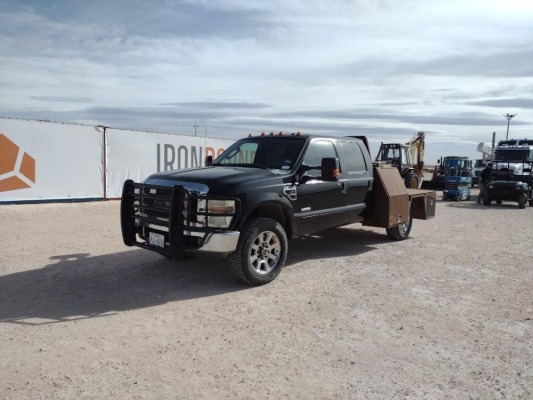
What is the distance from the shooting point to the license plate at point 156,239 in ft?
18.2

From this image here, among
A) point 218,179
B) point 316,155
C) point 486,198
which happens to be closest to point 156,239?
point 218,179

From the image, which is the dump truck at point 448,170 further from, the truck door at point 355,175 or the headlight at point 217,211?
the headlight at point 217,211

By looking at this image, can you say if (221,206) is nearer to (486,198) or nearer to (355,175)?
(355,175)

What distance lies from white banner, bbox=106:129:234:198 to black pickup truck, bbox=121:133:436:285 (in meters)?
9.03

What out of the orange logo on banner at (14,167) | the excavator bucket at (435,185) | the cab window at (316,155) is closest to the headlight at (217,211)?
the cab window at (316,155)

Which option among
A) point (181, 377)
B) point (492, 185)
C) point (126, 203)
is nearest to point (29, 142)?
point (126, 203)

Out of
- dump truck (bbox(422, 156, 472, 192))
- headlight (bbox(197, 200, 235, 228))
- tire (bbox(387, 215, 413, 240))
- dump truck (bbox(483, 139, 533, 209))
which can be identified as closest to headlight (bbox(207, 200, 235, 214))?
headlight (bbox(197, 200, 235, 228))

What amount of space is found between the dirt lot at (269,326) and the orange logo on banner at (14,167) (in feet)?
18.5

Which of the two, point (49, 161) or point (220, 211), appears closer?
point (220, 211)

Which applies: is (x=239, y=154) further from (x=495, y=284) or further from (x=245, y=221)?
(x=495, y=284)

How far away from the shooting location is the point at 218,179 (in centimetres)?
544

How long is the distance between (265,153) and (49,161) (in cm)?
945

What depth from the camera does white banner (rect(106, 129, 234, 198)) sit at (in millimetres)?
15164

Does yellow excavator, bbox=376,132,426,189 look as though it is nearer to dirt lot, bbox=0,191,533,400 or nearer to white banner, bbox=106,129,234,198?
white banner, bbox=106,129,234,198
